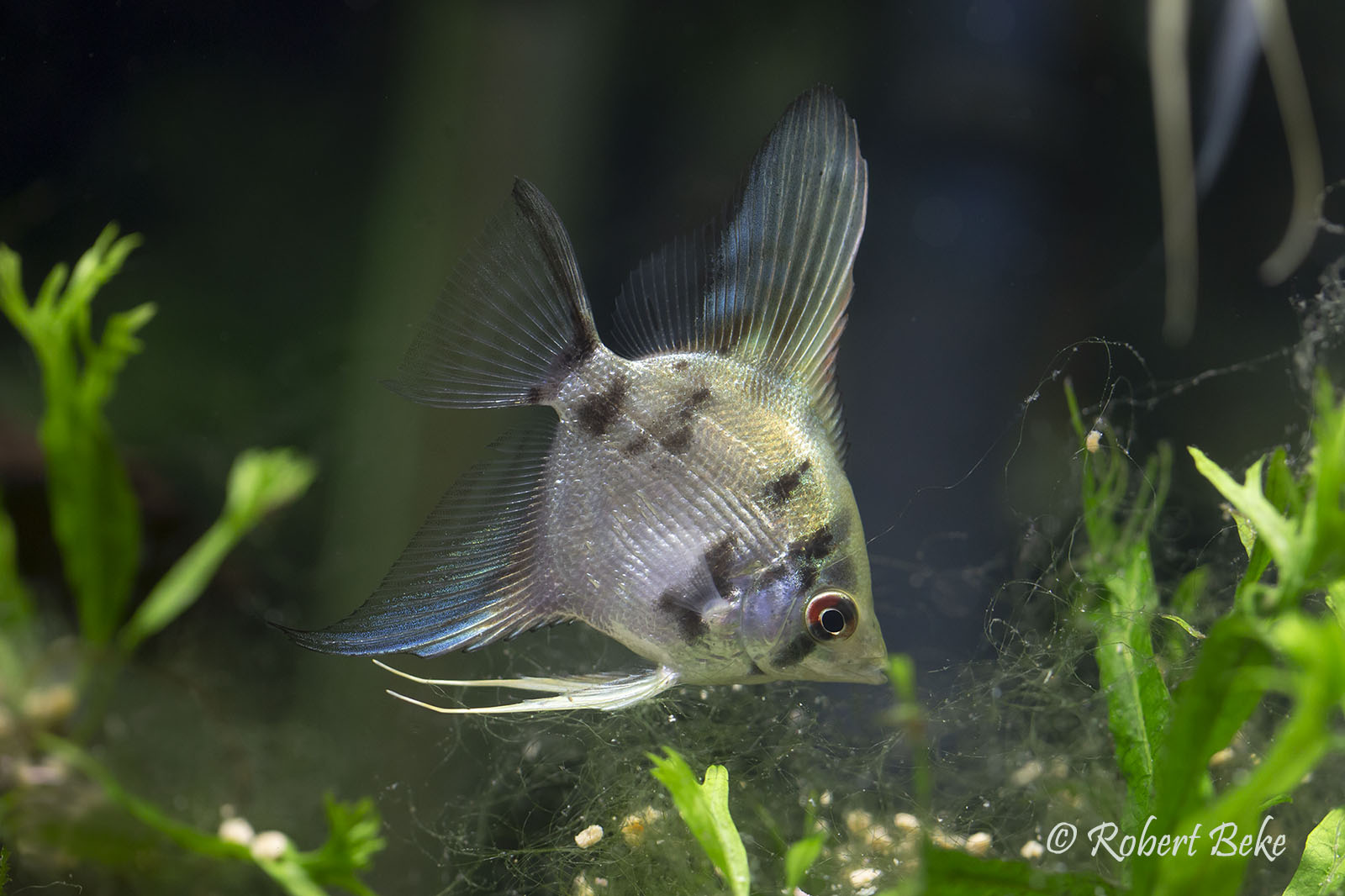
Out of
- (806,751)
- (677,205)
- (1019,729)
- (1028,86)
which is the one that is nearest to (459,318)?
(677,205)

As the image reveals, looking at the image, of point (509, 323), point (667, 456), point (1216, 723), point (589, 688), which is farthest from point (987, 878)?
point (509, 323)

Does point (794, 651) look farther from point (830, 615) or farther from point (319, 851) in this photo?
point (319, 851)

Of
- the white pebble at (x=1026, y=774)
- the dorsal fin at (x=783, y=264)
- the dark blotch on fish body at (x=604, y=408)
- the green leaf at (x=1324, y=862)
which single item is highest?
the dorsal fin at (x=783, y=264)

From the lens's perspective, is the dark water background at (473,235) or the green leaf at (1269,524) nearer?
the green leaf at (1269,524)

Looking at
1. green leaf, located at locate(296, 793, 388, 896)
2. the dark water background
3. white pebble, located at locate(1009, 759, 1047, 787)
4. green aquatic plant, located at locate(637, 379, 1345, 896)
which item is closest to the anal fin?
A: green aquatic plant, located at locate(637, 379, 1345, 896)

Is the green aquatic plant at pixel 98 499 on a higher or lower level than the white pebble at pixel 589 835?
higher

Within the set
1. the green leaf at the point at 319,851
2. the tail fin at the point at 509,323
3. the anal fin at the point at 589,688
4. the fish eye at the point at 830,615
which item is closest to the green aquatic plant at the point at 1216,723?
the anal fin at the point at 589,688

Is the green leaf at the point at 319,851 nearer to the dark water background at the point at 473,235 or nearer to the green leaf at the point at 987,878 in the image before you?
the green leaf at the point at 987,878

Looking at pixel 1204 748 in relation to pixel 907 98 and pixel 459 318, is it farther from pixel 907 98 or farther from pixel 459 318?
pixel 907 98
